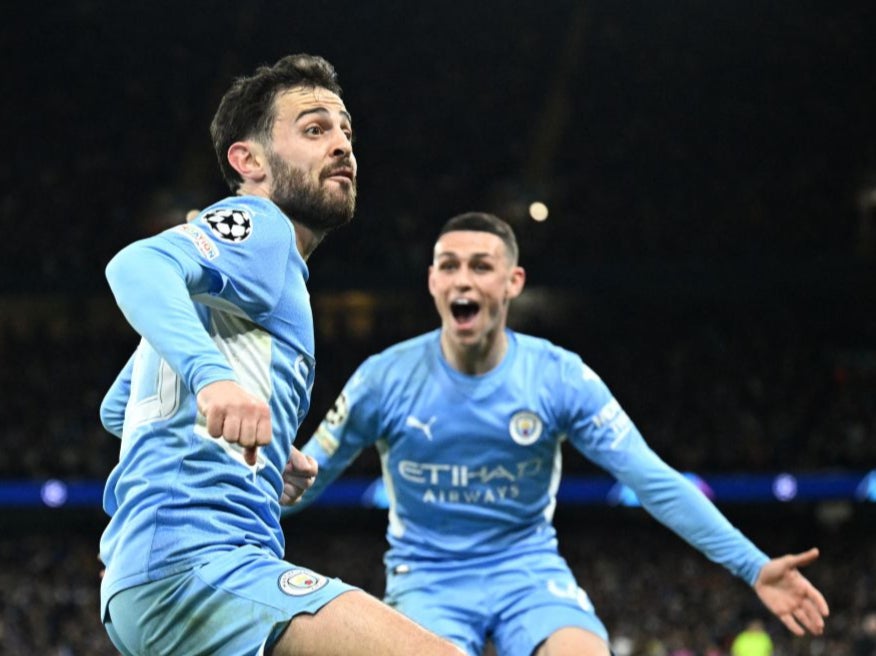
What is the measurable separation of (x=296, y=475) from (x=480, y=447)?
186 cm

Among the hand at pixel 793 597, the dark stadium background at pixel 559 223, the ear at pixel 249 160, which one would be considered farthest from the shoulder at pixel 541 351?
the dark stadium background at pixel 559 223

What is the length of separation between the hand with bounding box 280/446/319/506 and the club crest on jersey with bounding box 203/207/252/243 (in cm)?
86

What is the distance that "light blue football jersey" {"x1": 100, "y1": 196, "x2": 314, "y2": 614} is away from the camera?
3000 mm

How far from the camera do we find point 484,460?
567 cm

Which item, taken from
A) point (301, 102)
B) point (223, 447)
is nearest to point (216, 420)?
point (223, 447)

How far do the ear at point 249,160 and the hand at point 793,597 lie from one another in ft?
8.97

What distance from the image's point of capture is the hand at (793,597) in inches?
198

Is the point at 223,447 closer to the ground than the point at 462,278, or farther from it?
closer to the ground

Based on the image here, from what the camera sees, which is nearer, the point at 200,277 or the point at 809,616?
the point at 200,277

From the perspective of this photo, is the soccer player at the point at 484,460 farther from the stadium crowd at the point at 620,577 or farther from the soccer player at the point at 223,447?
the stadium crowd at the point at 620,577

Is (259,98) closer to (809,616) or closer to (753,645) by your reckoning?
(809,616)

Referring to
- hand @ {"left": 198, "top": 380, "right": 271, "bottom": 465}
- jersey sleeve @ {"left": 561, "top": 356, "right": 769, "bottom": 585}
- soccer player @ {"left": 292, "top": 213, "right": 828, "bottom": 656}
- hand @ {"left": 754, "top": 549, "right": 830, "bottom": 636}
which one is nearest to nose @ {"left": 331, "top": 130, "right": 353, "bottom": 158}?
hand @ {"left": 198, "top": 380, "right": 271, "bottom": 465}

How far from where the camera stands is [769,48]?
29.9m

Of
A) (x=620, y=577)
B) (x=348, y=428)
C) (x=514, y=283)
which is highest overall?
(x=514, y=283)
